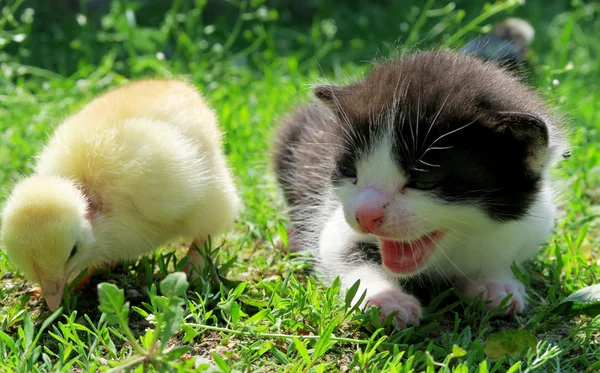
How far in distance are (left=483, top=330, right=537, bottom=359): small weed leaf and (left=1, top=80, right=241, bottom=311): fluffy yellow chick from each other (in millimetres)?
1281

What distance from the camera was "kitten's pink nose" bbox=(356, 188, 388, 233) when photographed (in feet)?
8.45

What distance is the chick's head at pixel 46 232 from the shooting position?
103 inches

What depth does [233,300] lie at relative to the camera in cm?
266

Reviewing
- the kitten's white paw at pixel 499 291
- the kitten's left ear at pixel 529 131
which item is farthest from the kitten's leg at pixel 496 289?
the kitten's left ear at pixel 529 131

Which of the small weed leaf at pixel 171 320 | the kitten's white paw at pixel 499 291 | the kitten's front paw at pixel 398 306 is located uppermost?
the small weed leaf at pixel 171 320

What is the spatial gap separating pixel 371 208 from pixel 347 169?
32 centimetres

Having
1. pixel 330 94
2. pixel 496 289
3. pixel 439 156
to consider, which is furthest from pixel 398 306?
pixel 330 94

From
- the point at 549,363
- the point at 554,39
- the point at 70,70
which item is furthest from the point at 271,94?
the point at 549,363

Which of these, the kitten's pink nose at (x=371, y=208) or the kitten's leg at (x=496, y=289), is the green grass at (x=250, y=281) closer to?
the kitten's leg at (x=496, y=289)

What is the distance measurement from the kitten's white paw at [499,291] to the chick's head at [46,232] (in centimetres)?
152

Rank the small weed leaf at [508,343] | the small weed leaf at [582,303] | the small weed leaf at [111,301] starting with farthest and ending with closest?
the small weed leaf at [582,303], the small weed leaf at [508,343], the small weed leaf at [111,301]

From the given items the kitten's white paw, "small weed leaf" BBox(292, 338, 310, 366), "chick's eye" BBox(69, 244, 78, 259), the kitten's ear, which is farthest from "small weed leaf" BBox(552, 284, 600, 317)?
"chick's eye" BBox(69, 244, 78, 259)

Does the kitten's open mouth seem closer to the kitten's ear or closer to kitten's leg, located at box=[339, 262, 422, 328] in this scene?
kitten's leg, located at box=[339, 262, 422, 328]

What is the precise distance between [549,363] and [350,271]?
2.89 feet
